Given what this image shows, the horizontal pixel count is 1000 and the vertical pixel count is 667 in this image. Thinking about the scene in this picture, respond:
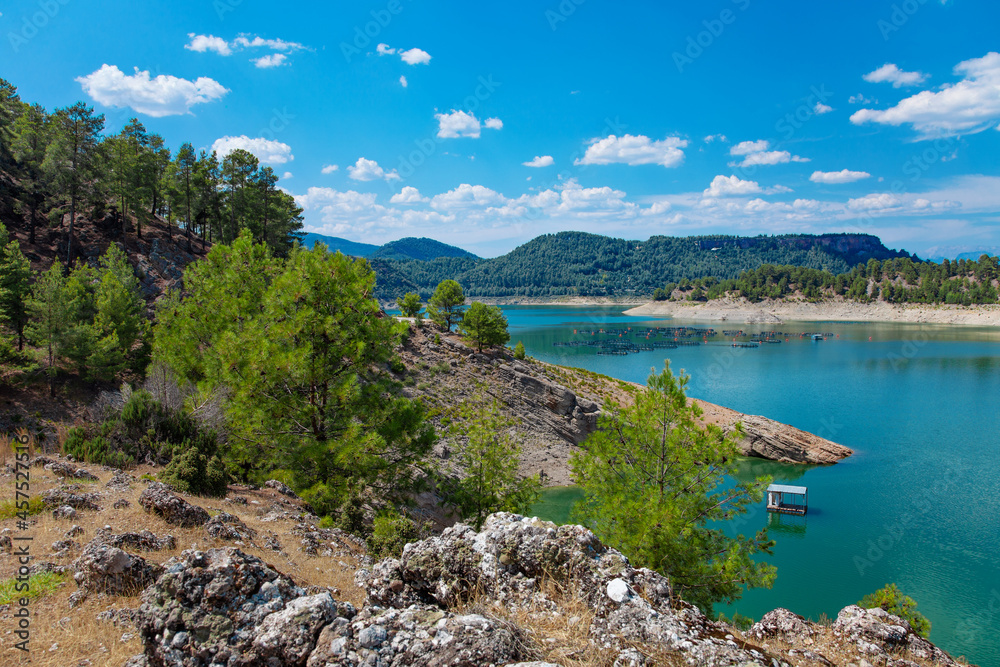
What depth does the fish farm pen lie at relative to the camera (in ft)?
391

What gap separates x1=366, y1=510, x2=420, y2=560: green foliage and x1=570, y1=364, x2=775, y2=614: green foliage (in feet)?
17.0

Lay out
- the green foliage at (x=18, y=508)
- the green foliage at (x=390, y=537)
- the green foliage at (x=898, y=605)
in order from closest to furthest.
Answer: the green foliage at (x=18, y=508)
the green foliage at (x=390, y=537)
the green foliage at (x=898, y=605)

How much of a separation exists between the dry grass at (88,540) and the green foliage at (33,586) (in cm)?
8

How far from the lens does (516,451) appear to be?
66.4 ft

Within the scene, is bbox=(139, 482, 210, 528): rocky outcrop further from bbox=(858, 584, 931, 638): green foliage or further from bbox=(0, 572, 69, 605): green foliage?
bbox=(858, 584, 931, 638): green foliage

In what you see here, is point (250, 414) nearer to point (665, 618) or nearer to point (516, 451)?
point (516, 451)

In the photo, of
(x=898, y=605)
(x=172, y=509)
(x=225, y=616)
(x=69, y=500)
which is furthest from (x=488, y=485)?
(x=225, y=616)

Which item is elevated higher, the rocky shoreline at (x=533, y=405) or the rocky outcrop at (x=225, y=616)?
the rocky outcrop at (x=225, y=616)

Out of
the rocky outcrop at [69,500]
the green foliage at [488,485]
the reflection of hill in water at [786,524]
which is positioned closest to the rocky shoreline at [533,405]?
the reflection of hill in water at [786,524]

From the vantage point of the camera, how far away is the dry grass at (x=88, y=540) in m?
5.56

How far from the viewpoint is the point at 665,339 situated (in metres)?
138

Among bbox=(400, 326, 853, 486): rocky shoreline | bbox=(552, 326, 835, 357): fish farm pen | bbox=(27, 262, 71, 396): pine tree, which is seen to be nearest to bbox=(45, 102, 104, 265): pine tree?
bbox=(27, 262, 71, 396): pine tree

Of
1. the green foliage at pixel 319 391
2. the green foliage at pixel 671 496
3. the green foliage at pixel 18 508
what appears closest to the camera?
the green foliage at pixel 18 508

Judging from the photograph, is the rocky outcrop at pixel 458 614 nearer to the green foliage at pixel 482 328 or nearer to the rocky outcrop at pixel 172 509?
→ the rocky outcrop at pixel 172 509
